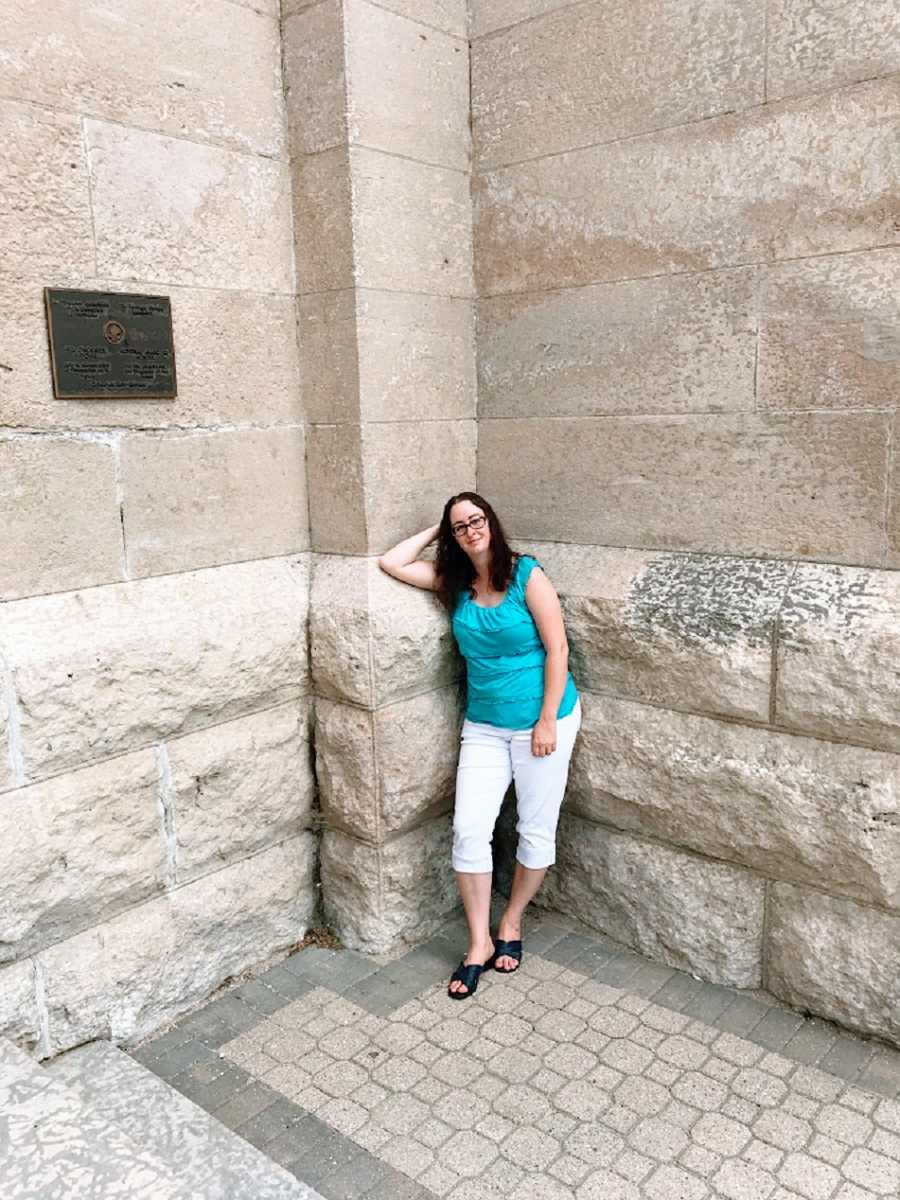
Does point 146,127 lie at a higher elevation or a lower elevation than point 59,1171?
higher

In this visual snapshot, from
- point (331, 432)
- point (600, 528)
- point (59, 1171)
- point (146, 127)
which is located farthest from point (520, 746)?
point (146, 127)

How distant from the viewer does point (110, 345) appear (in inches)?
144

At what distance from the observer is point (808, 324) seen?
12.1 feet

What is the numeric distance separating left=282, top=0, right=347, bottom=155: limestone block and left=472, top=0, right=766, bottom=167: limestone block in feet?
2.43

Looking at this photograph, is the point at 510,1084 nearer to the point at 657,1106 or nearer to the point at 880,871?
the point at 657,1106

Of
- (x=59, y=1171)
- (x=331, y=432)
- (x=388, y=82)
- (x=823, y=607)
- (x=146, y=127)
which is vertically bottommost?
(x=59, y=1171)

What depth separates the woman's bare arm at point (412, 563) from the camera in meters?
4.30

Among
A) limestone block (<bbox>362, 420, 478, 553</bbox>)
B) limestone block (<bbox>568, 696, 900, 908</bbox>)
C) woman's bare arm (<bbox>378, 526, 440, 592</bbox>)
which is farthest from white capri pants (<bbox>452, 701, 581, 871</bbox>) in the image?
limestone block (<bbox>362, 420, 478, 553</bbox>)

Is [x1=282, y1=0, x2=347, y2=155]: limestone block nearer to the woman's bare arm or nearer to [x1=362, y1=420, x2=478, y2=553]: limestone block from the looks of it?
[x1=362, y1=420, x2=478, y2=553]: limestone block

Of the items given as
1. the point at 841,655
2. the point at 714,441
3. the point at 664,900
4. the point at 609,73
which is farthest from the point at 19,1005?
the point at 609,73

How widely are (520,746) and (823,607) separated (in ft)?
4.38

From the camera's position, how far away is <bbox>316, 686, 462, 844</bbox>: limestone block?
14.2 feet

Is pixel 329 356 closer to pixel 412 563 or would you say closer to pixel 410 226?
pixel 410 226

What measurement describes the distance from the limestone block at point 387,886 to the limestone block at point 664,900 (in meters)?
0.54
